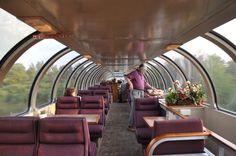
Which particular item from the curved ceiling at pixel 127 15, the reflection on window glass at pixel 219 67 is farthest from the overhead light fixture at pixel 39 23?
the reflection on window glass at pixel 219 67

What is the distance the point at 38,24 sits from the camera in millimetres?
3396

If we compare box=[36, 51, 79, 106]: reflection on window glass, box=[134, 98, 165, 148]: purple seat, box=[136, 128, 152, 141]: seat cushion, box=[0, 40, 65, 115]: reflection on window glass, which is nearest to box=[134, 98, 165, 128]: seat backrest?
box=[134, 98, 165, 148]: purple seat

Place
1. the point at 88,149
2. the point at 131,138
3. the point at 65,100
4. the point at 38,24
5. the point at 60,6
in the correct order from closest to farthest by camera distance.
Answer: the point at 60,6 < the point at 38,24 < the point at 88,149 < the point at 65,100 < the point at 131,138

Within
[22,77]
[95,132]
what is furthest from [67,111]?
[22,77]

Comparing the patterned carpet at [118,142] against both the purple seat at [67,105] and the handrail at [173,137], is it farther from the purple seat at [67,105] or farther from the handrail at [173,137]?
the handrail at [173,137]

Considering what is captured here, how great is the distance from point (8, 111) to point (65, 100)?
1451mm

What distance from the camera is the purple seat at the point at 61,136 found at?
3.56 meters

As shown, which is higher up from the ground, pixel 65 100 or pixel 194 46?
pixel 194 46

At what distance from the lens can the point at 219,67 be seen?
810cm

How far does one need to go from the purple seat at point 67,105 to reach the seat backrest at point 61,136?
143 inches

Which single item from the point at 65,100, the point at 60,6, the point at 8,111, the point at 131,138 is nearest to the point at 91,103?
the point at 65,100

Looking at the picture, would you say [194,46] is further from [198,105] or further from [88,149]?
[88,149]

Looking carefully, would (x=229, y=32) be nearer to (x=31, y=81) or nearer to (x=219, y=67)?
(x=219, y=67)

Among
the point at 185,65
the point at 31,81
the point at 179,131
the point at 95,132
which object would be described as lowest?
the point at 95,132
